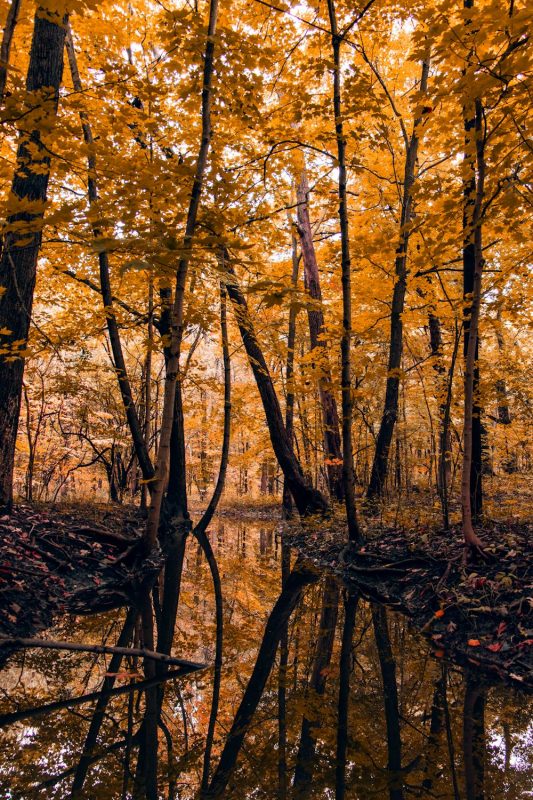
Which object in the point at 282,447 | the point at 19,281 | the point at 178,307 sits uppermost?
the point at 19,281

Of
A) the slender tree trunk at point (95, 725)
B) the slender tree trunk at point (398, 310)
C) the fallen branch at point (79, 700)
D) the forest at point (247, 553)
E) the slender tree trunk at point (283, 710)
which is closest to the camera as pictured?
the slender tree trunk at point (95, 725)

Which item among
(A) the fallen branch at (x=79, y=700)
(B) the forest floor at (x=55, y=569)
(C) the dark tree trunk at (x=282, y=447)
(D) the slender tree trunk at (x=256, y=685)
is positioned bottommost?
(D) the slender tree trunk at (x=256, y=685)

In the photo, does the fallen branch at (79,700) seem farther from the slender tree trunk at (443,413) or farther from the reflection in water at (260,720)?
the slender tree trunk at (443,413)

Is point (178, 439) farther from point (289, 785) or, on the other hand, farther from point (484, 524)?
point (289, 785)

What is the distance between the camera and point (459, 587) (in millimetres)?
4781

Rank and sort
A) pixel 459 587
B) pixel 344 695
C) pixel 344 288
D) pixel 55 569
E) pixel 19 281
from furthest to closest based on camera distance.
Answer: pixel 344 288, pixel 19 281, pixel 55 569, pixel 459 587, pixel 344 695

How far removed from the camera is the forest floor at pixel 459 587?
394cm

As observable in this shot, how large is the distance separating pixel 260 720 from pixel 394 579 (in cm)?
328

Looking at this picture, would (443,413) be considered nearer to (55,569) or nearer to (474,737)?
(474,737)

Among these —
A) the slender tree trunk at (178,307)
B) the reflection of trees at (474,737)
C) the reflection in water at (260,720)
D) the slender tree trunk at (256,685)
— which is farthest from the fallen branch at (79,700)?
the slender tree trunk at (178,307)

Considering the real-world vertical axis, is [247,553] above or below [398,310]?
below

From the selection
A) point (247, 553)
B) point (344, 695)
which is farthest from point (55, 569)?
point (247, 553)

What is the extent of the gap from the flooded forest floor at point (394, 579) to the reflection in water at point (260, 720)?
0.32 m

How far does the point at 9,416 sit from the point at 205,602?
3.33 m
